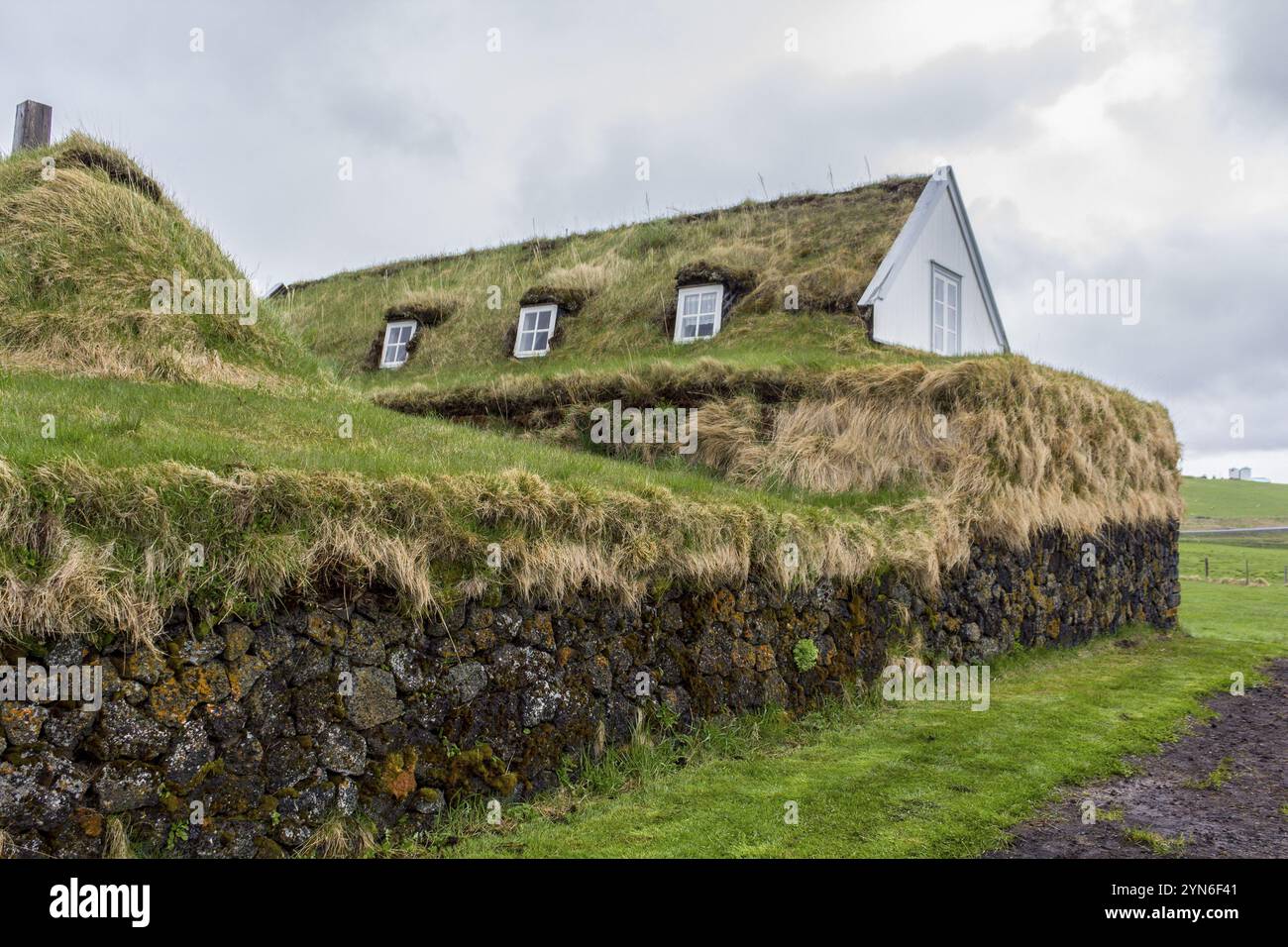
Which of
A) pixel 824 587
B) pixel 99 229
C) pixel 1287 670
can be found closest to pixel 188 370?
pixel 99 229

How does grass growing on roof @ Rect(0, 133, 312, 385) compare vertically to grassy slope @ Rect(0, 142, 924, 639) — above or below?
above

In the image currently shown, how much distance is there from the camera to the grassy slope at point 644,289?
1977 cm

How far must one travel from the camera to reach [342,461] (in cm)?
805

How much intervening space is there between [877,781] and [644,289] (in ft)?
51.6

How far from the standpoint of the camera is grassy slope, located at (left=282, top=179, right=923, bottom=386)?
19766mm

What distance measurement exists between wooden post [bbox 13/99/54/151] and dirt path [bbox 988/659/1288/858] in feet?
61.1

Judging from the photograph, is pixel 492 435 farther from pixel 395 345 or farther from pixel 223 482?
pixel 395 345

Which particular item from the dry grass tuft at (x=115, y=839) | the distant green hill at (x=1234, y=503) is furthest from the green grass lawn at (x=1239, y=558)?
the dry grass tuft at (x=115, y=839)

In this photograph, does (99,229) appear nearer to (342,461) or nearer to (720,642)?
(342,461)

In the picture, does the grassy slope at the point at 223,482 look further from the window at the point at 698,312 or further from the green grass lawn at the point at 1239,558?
the green grass lawn at the point at 1239,558

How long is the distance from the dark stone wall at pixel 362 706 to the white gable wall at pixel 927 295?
1039 centimetres

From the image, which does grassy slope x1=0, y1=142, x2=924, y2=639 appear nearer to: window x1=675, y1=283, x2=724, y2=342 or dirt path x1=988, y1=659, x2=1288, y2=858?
dirt path x1=988, y1=659, x2=1288, y2=858

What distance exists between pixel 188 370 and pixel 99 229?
10.8 ft

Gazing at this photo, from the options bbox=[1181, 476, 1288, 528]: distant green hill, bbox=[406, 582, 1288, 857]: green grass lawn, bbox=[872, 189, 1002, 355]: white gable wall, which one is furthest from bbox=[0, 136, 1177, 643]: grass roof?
bbox=[1181, 476, 1288, 528]: distant green hill
